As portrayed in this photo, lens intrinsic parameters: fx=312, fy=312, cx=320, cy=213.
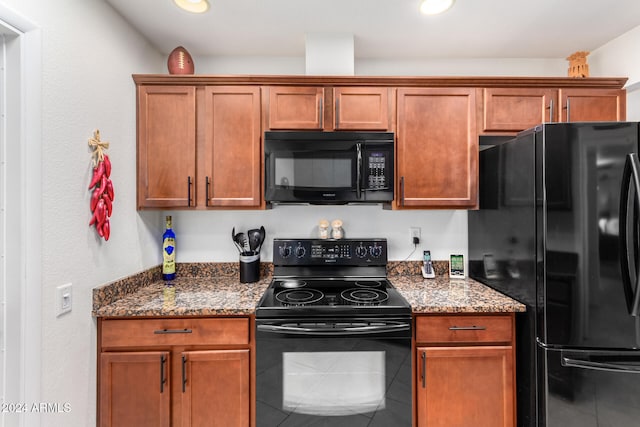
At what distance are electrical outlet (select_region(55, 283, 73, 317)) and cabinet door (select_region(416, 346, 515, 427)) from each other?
1692 mm

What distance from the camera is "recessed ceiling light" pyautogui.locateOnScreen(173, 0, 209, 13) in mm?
1677

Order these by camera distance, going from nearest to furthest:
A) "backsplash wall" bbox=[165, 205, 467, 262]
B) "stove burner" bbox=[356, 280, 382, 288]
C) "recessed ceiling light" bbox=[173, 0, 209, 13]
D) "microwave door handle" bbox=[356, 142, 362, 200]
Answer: "recessed ceiling light" bbox=[173, 0, 209, 13], "microwave door handle" bbox=[356, 142, 362, 200], "stove burner" bbox=[356, 280, 382, 288], "backsplash wall" bbox=[165, 205, 467, 262]

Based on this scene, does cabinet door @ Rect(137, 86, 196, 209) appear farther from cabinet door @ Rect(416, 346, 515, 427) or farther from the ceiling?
cabinet door @ Rect(416, 346, 515, 427)

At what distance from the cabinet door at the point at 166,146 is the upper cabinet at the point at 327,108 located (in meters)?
0.51

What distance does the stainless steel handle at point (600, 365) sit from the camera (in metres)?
1.43

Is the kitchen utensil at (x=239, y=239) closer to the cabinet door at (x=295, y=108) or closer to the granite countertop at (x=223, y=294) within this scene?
the granite countertop at (x=223, y=294)

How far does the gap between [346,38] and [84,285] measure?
2.04 meters

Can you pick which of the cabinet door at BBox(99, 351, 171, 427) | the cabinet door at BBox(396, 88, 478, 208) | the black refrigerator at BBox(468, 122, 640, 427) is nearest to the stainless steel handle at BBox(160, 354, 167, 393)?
the cabinet door at BBox(99, 351, 171, 427)

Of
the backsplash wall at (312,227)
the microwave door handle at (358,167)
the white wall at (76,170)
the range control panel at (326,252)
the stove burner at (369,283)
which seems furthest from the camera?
the backsplash wall at (312,227)

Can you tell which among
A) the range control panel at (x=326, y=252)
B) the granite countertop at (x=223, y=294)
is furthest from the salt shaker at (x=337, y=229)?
the granite countertop at (x=223, y=294)

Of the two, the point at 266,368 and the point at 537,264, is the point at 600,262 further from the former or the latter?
the point at 266,368

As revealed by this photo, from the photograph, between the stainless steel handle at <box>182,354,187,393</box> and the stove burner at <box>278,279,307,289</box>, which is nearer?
the stainless steel handle at <box>182,354,187,393</box>

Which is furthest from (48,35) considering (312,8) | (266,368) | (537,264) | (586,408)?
(586,408)

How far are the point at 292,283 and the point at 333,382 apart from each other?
0.71m
